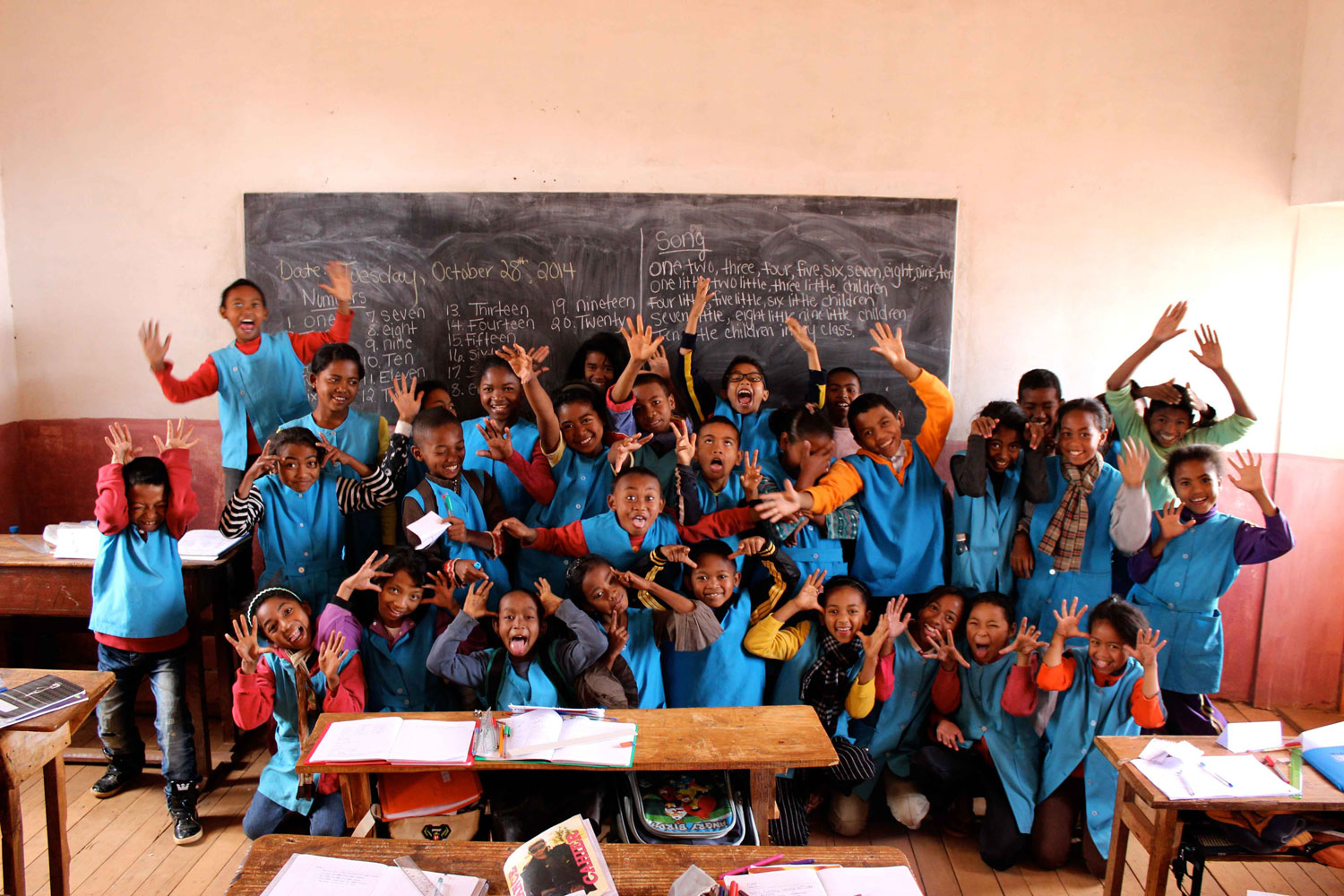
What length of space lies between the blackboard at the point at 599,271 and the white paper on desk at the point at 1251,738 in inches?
83.7

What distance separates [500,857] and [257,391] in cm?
263

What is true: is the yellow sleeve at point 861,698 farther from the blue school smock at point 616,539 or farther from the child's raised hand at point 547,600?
the child's raised hand at point 547,600

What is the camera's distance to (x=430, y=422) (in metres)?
3.23

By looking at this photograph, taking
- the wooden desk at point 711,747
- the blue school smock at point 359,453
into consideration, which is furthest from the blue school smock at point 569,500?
the wooden desk at point 711,747

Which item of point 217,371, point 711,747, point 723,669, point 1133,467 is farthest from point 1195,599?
point 217,371

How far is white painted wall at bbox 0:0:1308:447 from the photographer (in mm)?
3988

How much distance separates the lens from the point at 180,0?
399cm

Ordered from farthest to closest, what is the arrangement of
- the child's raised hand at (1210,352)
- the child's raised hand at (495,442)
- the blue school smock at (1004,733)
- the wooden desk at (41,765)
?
the child's raised hand at (1210,352) → the child's raised hand at (495,442) → the blue school smock at (1004,733) → the wooden desk at (41,765)

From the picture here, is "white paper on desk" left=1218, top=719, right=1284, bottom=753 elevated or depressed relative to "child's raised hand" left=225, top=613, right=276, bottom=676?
depressed

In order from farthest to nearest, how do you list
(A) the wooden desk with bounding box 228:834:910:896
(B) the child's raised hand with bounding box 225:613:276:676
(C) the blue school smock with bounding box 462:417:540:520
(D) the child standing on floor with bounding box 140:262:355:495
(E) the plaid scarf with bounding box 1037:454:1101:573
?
(D) the child standing on floor with bounding box 140:262:355:495 < (C) the blue school smock with bounding box 462:417:540:520 < (E) the plaid scarf with bounding box 1037:454:1101:573 < (B) the child's raised hand with bounding box 225:613:276:676 < (A) the wooden desk with bounding box 228:834:910:896

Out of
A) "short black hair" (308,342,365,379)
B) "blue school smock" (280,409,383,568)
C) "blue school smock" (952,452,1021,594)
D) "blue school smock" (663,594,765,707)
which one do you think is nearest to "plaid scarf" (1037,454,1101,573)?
"blue school smock" (952,452,1021,594)

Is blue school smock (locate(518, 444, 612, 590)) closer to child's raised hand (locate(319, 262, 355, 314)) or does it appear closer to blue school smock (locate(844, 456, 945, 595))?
→ blue school smock (locate(844, 456, 945, 595))

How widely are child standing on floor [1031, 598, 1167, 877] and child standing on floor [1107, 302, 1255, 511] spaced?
902mm

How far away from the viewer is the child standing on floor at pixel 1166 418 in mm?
3545
